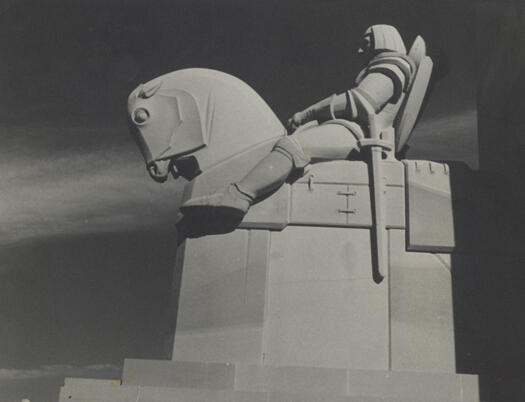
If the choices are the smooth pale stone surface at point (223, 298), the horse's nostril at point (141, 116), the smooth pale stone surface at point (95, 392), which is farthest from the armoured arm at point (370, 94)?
the smooth pale stone surface at point (95, 392)

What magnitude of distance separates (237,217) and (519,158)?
3.71m

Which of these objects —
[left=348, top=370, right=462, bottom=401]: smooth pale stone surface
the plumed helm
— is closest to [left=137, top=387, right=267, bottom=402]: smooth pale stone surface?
[left=348, top=370, right=462, bottom=401]: smooth pale stone surface

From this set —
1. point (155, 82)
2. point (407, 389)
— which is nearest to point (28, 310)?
point (155, 82)

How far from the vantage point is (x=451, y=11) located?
12977 millimetres

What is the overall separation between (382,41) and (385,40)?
0.15 ft

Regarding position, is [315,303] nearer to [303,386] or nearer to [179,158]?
[303,386]

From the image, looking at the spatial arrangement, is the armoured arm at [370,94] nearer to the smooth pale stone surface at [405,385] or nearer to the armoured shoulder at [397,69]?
the armoured shoulder at [397,69]

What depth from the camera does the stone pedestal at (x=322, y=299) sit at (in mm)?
7500

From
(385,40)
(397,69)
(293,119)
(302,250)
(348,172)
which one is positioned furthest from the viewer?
(293,119)

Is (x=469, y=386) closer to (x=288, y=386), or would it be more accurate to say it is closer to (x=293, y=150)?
(x=288, y=386)

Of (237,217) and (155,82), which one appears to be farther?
(155,82)

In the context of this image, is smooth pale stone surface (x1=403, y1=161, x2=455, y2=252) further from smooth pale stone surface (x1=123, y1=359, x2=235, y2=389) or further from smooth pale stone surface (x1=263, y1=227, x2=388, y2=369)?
smooth pale stone surface (x1=123, y1=359, x2=235, y2=389)

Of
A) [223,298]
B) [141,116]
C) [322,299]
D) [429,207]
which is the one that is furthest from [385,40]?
[223,298]

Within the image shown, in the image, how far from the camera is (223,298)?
845cm
